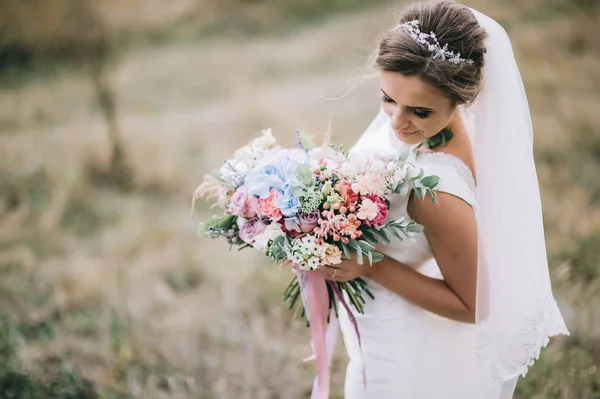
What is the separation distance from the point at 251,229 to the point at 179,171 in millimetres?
3426

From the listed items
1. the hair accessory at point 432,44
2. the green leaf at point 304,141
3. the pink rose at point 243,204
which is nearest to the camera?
the hair accessory at point 432,44

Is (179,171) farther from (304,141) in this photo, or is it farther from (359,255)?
(359,255)

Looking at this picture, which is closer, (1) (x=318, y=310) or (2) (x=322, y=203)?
(2) (x=322, y=203)

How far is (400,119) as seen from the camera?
5.15 feet

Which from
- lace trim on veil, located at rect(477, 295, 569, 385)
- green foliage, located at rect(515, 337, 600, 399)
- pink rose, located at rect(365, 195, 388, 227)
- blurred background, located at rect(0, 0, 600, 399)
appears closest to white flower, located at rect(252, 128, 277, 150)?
pink rose, located at rect(365, 195, 388, 227)

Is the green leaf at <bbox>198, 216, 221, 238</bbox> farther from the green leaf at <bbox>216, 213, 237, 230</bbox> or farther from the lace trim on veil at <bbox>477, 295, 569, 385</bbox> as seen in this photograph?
the lace trim on veil at <bbox>477, 295, 569, 385</bbox>

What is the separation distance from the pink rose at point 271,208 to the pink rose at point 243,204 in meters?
0.04

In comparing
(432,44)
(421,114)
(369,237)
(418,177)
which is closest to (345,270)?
(369,237)

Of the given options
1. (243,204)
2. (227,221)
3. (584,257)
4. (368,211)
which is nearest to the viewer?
(368,211)

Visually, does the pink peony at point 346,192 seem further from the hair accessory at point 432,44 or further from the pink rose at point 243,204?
the hair accessory at point 432,44

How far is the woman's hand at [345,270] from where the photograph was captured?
163cm

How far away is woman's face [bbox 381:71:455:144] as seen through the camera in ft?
4.99

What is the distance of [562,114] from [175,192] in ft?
10.1

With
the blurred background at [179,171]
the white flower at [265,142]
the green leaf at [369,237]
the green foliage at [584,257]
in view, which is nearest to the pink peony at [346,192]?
the green leaf at [369,237]
